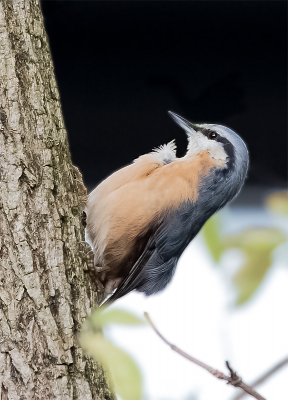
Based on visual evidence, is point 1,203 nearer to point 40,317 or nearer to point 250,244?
point 40,317

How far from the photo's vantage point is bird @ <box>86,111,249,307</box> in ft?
3.26

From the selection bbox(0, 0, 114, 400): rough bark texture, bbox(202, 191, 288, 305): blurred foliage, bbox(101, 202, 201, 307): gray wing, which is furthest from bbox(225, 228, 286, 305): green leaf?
bbox(101, 202, 201, 307): gray wing

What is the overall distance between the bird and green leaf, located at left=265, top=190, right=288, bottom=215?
0.61m

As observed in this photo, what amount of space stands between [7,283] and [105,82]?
139 cm

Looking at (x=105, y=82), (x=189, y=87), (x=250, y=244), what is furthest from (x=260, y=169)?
(x=250, y=244)

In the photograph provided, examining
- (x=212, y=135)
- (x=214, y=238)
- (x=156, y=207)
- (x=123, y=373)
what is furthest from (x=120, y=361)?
(x=212, y=135)

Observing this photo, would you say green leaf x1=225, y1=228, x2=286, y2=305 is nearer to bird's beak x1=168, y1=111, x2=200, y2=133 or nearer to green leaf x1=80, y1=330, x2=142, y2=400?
green leaf x1=80, y1=330, x2=142, y2=400

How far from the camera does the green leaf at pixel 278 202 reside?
0.36m

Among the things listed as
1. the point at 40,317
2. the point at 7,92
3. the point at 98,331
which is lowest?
the point at 40,317

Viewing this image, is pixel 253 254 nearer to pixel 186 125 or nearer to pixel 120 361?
pixel 120 361

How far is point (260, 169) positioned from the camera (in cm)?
159

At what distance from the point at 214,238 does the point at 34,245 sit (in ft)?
1.47

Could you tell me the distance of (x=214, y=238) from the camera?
1.24 feet

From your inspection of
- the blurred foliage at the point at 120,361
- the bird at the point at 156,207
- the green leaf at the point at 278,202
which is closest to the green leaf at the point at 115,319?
the blurred foliage at the point at 120,361
